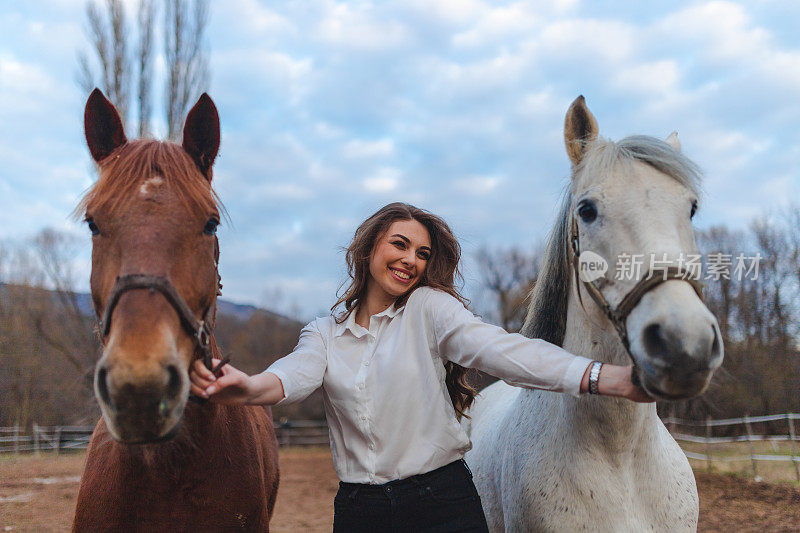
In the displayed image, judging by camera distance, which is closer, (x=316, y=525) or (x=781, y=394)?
(x=316, y=525)

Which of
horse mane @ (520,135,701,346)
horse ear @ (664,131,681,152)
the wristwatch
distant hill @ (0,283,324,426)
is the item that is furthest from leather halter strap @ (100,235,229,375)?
distant hill @ (0,283,324,426)

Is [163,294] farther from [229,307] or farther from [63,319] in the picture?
[63,319]

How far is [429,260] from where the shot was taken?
254cm

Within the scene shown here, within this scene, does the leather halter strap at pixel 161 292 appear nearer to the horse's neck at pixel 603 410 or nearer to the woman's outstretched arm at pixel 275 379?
the woman's outstretched arm at pixel 275 379

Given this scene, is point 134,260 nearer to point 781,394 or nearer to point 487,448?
point 487,448

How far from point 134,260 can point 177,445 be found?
0.87 metres

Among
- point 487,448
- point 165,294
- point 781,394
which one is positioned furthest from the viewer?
point 781,394

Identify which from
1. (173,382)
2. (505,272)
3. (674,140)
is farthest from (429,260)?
(505,272)

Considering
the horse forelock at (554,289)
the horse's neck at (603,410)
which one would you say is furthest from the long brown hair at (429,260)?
the horse's neck at (603,410)

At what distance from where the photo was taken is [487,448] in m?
3.22

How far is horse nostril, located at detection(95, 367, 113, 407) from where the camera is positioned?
4.65 feet

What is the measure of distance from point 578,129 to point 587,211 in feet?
1.81

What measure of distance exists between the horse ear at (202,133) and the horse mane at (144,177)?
0.16 meters

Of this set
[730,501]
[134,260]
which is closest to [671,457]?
[134,260]
